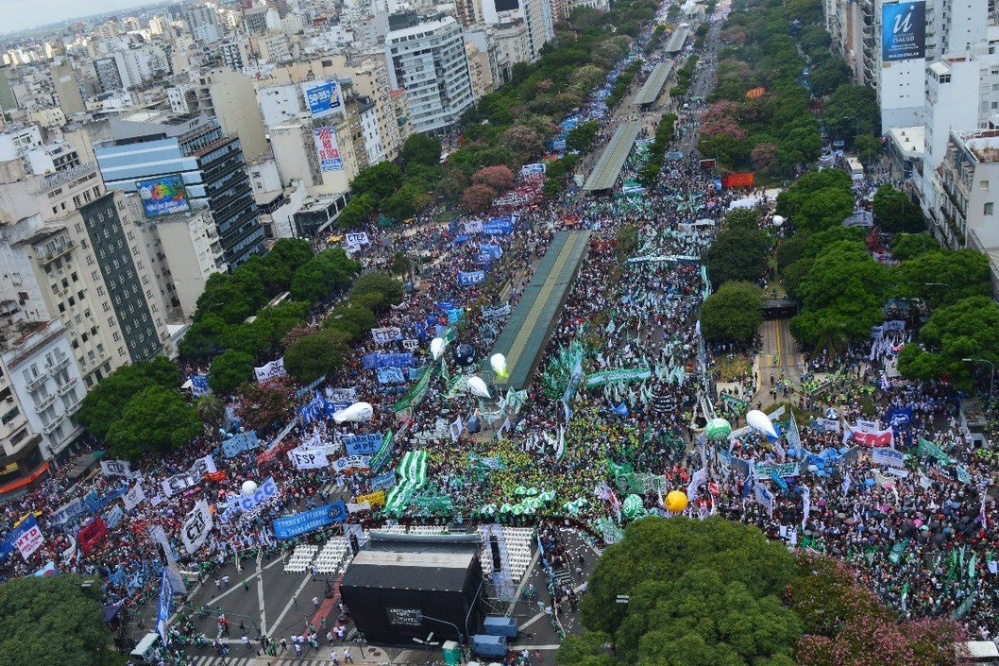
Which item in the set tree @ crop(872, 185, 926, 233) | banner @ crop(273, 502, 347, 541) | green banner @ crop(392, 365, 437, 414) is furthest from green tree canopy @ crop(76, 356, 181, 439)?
tree @ crop(872, 185, 926, 233)

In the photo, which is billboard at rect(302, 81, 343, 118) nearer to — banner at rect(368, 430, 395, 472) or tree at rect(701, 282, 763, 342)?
tree at rect(701, 282, 763, 342)

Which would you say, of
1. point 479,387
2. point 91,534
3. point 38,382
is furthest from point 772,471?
point 38,382

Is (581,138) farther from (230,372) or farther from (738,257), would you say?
(230,372)

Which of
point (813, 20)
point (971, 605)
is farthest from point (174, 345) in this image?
point (813, 20)

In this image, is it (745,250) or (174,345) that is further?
(174,345)

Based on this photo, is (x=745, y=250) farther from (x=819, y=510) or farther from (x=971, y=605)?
(x=971, y=605)

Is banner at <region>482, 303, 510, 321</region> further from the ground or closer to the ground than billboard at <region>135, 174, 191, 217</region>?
closer to the ground
